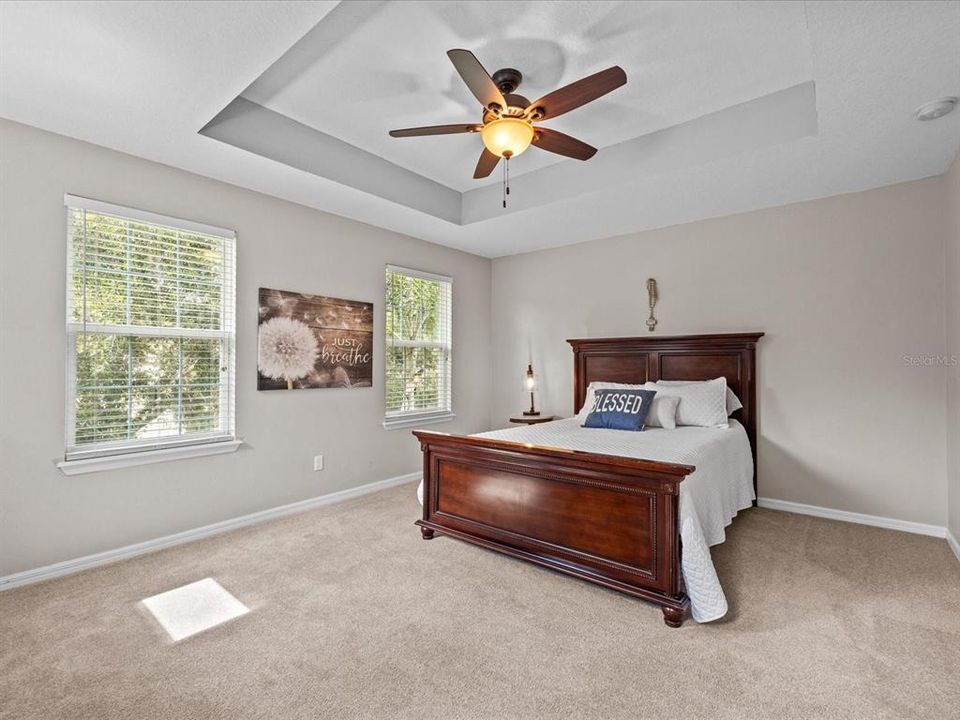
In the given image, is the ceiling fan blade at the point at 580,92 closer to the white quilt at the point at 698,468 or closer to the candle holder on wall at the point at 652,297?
the white quilt at the point at 698,468

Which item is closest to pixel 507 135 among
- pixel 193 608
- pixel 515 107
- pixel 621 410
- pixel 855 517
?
pixel 515 107

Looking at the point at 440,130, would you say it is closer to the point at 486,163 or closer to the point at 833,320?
the point at 486,163

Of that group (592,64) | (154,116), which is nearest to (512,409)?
(592,64)

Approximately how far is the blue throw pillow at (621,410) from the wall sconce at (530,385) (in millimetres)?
1246

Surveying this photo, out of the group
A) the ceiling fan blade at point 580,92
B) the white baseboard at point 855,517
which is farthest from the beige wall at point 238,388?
the white baseboard at point 855,517

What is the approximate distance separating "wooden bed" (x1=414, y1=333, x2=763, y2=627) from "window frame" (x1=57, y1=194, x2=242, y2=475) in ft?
4.67

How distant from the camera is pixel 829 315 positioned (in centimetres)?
364

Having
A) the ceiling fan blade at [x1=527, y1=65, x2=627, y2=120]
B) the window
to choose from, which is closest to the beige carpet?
the window

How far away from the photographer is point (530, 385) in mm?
5121

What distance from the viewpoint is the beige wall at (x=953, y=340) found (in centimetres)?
290

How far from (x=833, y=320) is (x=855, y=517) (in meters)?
1.44

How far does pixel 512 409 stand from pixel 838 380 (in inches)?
118

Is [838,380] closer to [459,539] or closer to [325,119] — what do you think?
[459,539]

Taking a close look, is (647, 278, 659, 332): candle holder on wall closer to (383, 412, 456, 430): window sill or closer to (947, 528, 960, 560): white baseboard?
(383, 412, 456, 430): window sill
